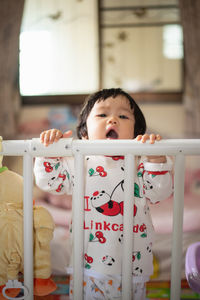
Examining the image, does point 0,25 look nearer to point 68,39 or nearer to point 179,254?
point 68,39

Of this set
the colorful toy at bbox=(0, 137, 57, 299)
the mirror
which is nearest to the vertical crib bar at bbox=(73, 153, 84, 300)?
the colorful toy at bbox=(0, 137, 57, 299)

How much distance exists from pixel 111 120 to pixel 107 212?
0.24m

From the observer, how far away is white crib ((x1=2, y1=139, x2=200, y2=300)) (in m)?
0.63

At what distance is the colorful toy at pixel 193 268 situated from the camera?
2.56ft

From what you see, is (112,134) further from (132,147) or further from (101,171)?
(132,147)

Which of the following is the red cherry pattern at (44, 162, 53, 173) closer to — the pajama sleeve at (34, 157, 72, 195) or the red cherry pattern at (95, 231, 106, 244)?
the pajama sleeve at (34, 157, 72, 195)

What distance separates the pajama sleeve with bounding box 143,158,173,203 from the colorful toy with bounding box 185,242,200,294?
0.22 meters

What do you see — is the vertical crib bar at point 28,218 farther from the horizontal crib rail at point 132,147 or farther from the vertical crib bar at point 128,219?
the vertical crib bar at point 128,219

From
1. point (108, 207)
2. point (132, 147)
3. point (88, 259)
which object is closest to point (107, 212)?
point (108, 207)

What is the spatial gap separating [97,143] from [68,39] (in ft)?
7.47

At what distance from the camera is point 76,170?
0.65 m

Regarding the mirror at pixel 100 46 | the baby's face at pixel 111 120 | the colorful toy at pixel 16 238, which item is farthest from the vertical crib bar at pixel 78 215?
the mirror at pixel 100 46

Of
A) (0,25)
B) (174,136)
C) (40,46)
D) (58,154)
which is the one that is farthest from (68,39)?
(58,154)

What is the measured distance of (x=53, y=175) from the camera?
768 millimetres
